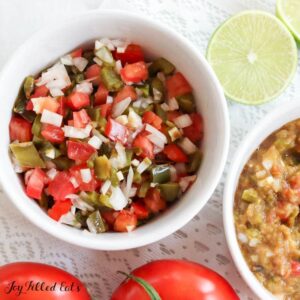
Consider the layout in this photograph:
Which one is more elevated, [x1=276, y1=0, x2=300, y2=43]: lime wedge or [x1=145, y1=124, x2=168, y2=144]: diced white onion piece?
[x1=276, y1=0, x2=300, y2=43]: lime wedge

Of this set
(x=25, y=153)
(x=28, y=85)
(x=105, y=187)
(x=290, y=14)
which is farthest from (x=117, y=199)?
(x=290, y=14)

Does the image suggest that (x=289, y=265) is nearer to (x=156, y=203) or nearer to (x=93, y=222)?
(x=156, y=203)

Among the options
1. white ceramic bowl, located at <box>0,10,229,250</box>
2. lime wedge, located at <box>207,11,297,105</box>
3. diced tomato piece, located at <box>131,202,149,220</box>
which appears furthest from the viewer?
lime wedge, located at <box>207,11,297,105</box>

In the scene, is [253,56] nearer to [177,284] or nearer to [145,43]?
[145,43]

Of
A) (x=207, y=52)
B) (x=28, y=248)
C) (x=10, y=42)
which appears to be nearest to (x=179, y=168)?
(x=207, y=52)

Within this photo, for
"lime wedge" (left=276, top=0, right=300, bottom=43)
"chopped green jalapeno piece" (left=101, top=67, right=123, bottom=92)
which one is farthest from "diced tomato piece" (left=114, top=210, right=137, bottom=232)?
"lime wedge" (left=276, top=0, right=300, bottom=43)

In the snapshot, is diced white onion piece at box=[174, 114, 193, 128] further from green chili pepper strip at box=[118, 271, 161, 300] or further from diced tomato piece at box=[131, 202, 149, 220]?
green chili pepper strip at box=[118, 271, 161, 300]

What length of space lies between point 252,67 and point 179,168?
37 cm

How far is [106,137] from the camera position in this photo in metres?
1.61

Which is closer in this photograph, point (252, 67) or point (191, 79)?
point (191, 79)

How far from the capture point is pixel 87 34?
5.35ft

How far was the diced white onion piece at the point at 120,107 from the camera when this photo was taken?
1634 millimetres

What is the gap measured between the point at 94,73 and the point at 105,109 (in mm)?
108

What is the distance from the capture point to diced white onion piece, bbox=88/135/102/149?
1598mm
